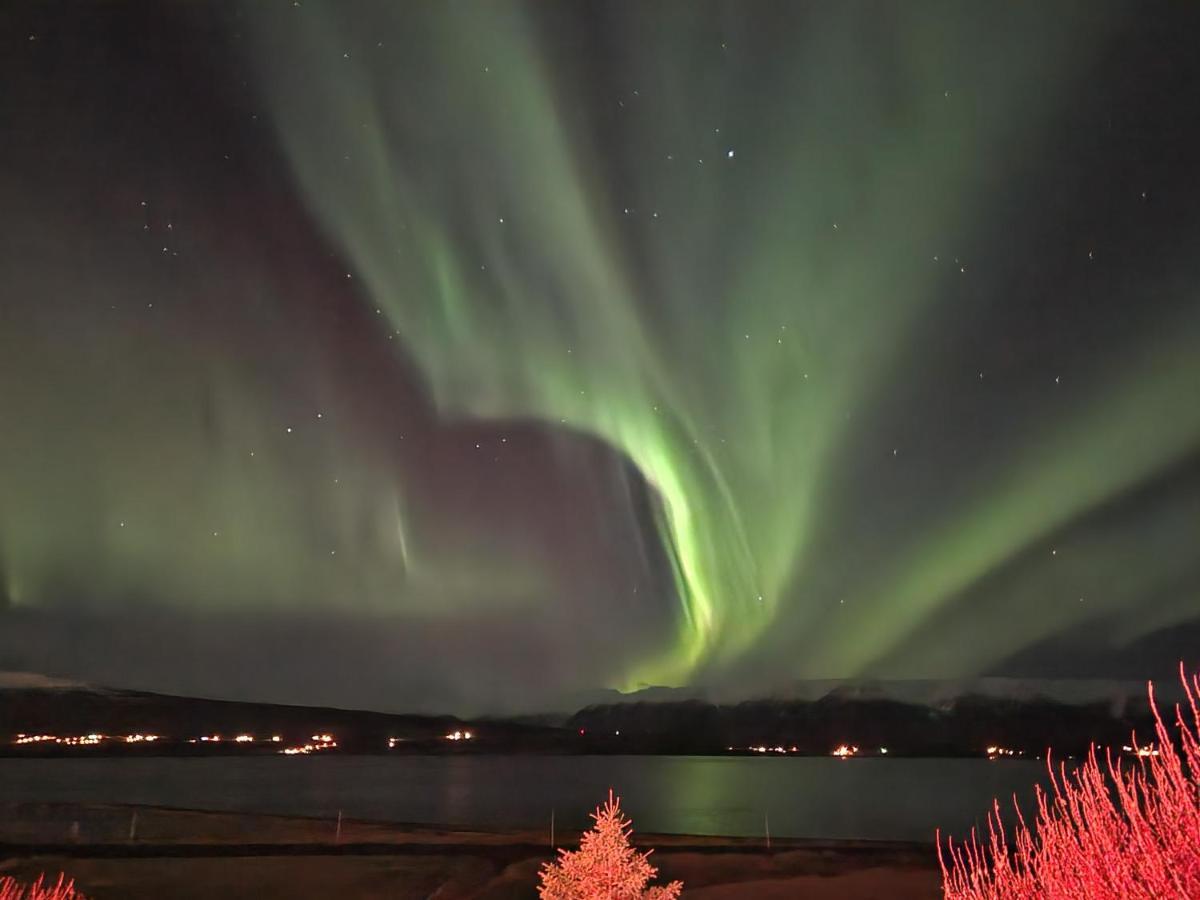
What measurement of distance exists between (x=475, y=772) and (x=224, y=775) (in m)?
41.3

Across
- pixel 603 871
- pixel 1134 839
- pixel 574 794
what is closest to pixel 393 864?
pixel 603 871

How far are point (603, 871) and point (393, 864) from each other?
67.0 feet

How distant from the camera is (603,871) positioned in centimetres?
1316

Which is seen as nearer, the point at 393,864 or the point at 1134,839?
the point at 1134,839

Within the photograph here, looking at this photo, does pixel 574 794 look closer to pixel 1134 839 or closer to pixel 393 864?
pixel 393 864

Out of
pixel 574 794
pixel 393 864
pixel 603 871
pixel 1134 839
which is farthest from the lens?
pixel 574 794

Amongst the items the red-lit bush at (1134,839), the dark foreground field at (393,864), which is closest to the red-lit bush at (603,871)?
the red-lit bush at (1134,839)

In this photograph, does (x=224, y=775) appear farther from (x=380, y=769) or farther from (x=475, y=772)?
(x=475, y=772)

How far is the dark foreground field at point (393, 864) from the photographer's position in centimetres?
2669

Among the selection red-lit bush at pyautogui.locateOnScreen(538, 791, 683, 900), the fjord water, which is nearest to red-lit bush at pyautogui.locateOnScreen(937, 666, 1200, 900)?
red-lit bush at pyautogui.locateOnScreen(538, 791, 683, 900)

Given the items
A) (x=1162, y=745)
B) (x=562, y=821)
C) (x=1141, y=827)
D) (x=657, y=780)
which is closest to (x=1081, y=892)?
(x=1141, y=827)

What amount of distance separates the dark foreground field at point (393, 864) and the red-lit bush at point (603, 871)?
1329 cm

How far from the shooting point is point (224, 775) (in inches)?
5733

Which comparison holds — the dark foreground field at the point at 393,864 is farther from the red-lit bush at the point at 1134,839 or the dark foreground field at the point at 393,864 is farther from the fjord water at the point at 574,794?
the red-lit bush at the point at 1134,839
